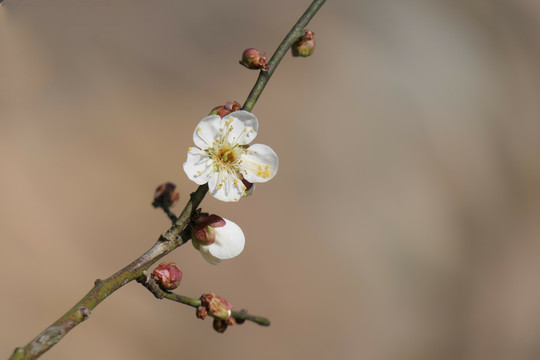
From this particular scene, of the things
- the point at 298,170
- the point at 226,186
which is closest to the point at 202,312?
the point at 226,186

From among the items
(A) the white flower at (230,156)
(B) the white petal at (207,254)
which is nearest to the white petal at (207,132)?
(A) the white flower at (230,156)

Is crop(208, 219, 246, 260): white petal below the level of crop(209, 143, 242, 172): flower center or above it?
below

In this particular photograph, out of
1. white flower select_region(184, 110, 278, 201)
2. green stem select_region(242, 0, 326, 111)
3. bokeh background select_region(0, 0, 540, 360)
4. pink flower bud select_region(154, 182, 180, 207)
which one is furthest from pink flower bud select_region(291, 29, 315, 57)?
bokeh background select_region(0, 0, 540, 360)

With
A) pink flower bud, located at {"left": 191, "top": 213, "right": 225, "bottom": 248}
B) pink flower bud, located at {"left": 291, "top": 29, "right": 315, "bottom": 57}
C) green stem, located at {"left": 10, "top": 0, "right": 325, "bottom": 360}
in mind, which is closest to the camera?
green stem, located at {"left": 10, "top": 0, "right": 325, "bottom": 360}

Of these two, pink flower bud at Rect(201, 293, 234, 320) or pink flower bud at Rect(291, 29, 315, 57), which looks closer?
pink flower bud at Rect(201, 293, 234, 320)

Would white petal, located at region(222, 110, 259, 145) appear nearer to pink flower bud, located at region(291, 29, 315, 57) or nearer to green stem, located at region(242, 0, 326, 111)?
green stem, located at region(242, 0, 326, 111)

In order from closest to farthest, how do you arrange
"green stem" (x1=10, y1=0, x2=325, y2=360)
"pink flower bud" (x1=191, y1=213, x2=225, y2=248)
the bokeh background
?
"green stem" (x1=10, y1=0, x2=325, y2=360)
"pink flower bud" (x1=191, y1=213, x2=225, y2=248)
the bokeh background

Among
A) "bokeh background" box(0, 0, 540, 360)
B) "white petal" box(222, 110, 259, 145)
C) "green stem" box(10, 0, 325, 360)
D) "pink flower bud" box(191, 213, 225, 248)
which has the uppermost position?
"bokeh background" box(0, 0, 540, 360)
